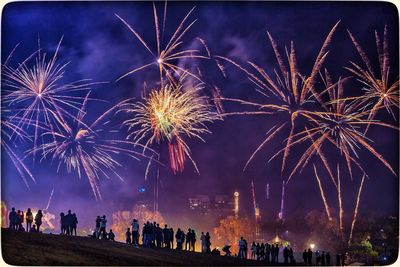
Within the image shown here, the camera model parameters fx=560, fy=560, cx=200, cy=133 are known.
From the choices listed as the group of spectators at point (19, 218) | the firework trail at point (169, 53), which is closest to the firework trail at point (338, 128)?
the firework trail at point (169, 53)

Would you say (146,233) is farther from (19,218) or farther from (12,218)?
(12,218)

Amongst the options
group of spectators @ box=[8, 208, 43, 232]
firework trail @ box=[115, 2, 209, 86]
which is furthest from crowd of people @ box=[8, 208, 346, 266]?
firework trail @ box=[115, 2, 209, 86]

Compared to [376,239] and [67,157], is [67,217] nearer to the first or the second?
[67,157]

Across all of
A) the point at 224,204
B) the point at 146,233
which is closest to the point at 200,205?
the point at 224,204

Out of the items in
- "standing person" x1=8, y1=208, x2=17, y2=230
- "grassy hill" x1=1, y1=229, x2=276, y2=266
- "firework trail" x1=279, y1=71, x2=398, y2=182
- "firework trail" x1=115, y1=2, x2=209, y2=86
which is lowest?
"grassy hill" x1=1, y1=229, x2=276, y2=266

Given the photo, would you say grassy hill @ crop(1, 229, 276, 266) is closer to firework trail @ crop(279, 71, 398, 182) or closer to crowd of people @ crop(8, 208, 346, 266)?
crowd of people @ crop(8, 208, 346, 266)

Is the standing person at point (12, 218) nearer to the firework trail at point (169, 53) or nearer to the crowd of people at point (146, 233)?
the crowd of people at point (146, 233)
